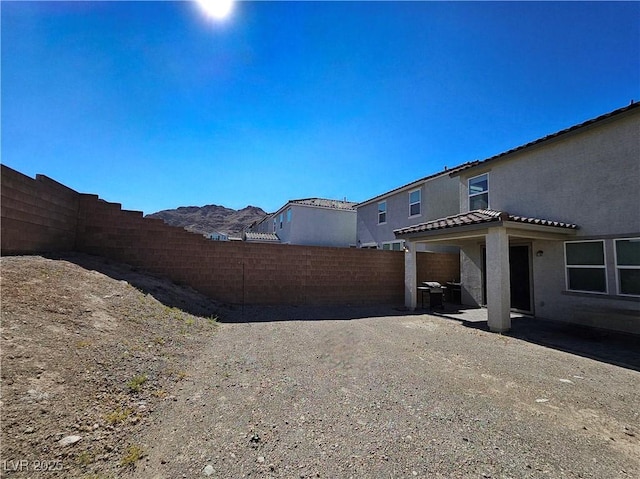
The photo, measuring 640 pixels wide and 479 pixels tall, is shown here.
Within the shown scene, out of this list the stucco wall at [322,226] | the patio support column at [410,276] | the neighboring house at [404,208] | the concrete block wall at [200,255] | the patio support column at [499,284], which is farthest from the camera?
the stucco wall at [322,226]

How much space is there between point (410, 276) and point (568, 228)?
5.17 meters

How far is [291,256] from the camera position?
36.7 ft

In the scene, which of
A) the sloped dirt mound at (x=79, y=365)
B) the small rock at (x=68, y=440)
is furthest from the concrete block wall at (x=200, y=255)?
the small rock at (x=68, y=440)

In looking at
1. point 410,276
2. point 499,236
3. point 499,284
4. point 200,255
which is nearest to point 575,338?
point 499,284

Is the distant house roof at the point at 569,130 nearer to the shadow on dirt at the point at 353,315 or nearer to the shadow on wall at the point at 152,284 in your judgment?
the shadow on dirt at the point at 353,315

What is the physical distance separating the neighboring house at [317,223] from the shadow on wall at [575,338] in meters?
13.4

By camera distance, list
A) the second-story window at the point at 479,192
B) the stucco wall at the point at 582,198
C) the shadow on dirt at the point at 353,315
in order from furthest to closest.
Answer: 1. the second-story window at the point at 479,192
2. the stucco wall at the point at 582,198
3. the shadow on dirt at the point at 353,315

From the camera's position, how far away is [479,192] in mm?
12148

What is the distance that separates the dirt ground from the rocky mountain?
67.6 metres

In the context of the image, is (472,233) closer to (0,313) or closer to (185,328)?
(185,328)

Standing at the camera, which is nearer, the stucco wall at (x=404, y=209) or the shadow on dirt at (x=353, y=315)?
the shadow on dirt at (x=353, y=315)

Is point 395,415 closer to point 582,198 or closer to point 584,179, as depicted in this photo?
point 582,198

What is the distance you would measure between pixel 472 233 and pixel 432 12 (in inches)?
246

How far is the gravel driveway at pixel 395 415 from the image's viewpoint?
2562 mm
